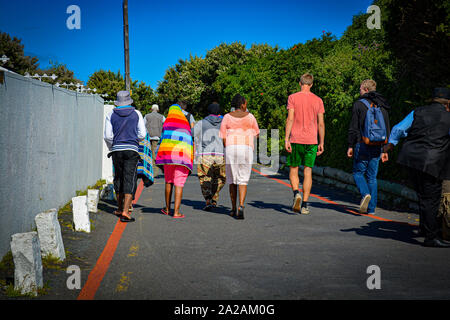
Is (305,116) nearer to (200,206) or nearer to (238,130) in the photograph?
(238,130)

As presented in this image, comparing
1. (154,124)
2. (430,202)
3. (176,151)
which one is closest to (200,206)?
(176,151)

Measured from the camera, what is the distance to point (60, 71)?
262ft

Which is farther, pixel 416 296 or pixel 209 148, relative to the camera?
pixel 209 148

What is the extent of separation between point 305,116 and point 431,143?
2.77m

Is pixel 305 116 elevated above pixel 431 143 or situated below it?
above

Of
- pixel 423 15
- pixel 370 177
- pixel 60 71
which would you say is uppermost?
pixel 60 71

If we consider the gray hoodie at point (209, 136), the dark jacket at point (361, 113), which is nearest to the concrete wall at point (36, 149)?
the gray hoodie at point (209, 136)

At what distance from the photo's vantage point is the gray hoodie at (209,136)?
31.6ft

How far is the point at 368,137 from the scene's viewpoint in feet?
29.1

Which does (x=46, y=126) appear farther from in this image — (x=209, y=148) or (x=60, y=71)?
(x=60, y=71)

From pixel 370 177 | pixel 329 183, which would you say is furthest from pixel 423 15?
pixel 329 183
